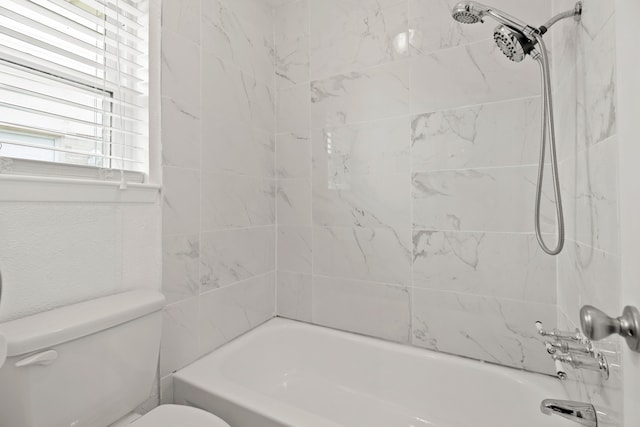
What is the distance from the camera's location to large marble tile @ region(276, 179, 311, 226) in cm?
185

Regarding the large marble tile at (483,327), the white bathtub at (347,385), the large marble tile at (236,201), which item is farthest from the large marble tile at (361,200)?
the white bathtub at (347,385)

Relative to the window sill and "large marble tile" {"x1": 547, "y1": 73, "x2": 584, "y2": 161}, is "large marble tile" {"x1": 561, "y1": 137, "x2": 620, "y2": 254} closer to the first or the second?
"large marble tile" {"x1": 547, "y1": 73, "x2": 584, "y2": 161}

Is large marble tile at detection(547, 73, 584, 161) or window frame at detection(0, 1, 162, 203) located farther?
large marble tile at detection(547, 73, 584, 161)

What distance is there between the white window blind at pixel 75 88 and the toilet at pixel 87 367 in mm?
461

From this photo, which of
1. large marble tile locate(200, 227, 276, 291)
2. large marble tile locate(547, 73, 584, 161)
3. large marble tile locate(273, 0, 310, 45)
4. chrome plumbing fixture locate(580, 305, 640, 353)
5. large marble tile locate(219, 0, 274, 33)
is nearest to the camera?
chrome plumbing fixture locate(580, 305, 640, 353)

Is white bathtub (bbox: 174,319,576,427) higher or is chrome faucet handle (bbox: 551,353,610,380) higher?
chrome faucet handle (bbox: 551,353,610,380)

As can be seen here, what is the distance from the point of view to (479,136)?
1386mm

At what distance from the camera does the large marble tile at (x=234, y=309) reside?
1501 mm

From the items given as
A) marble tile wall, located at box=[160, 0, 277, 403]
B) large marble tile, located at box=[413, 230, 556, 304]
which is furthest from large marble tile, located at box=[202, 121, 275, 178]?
large marble tile, located at box=[413, 230, 556, 304]

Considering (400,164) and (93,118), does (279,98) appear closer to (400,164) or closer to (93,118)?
(400,164)

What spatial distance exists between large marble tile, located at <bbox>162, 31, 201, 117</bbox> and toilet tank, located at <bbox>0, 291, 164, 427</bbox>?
0.82m

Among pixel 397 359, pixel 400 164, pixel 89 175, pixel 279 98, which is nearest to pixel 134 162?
pixel 89 175

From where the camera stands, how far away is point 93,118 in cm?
118

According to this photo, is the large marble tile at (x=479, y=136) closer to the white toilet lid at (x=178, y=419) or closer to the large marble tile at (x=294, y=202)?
the large marble tile at (x=294, y=202)
